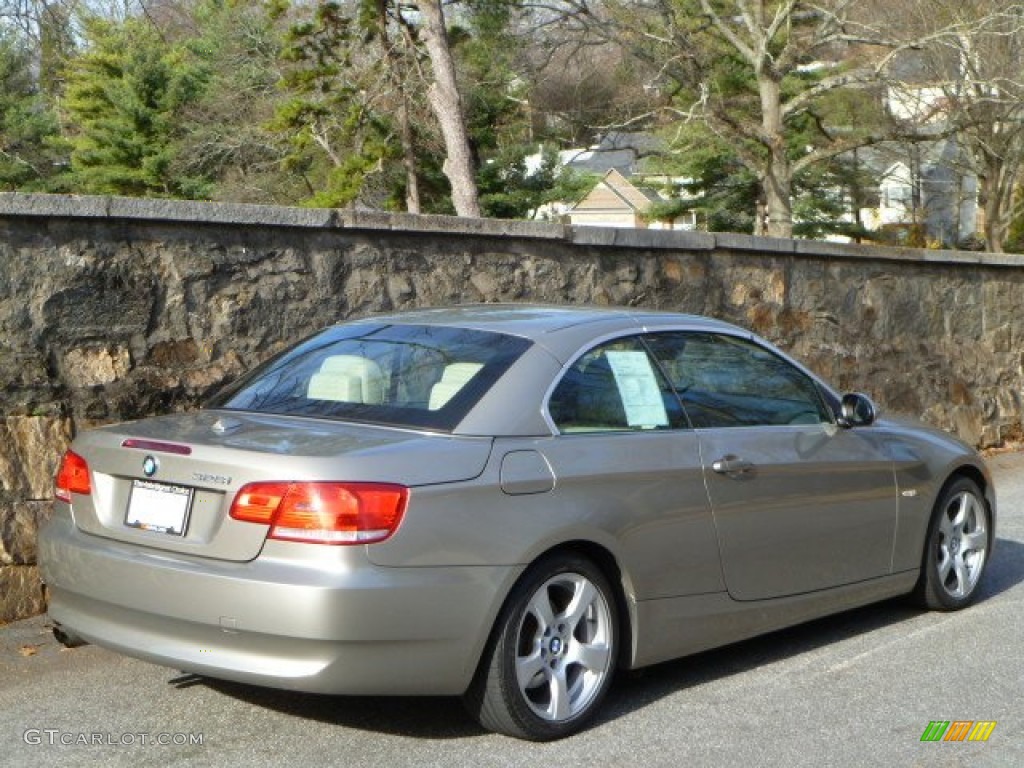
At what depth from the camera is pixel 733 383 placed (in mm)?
6078

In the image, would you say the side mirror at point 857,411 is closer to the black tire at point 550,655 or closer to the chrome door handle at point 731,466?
the chrome door handle at point 731,466

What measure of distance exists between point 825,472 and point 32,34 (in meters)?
8.18

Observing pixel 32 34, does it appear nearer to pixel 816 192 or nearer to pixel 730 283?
pixel 730 283

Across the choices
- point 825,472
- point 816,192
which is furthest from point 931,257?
point 816,192

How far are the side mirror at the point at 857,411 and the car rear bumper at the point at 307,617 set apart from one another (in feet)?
7.54

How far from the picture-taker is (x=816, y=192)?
40594 millimetres

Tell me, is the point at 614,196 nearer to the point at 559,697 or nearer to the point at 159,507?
the point at 559,697

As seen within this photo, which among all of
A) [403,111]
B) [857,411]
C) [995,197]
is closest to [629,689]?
[857,411]

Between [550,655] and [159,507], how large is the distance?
138 cm

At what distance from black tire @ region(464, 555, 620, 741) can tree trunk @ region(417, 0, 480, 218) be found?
578 inches

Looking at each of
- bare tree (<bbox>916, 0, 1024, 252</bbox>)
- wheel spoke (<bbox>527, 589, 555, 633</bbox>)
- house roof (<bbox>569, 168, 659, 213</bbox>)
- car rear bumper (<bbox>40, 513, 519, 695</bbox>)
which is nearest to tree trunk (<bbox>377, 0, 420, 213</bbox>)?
bare tree (<bbox>916, 0, 1024, 252</bbox>)

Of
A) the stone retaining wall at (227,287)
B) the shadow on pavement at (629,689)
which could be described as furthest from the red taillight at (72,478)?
the stone retaining wall at (227,287)

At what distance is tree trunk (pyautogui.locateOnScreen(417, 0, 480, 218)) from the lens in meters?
19.6

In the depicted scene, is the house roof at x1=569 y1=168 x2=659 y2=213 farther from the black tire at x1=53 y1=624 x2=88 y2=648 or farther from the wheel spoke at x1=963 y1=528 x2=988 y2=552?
the black tire at x1=53 y1=624 x2=88 y2=648
